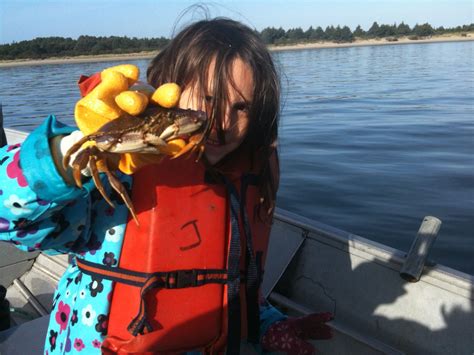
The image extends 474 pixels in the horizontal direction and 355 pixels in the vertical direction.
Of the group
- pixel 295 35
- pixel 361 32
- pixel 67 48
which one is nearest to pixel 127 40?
pixel 67 48

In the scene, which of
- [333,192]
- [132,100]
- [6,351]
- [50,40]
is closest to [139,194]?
[132,100]

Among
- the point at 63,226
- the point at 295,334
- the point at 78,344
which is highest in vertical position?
the point at 63,226

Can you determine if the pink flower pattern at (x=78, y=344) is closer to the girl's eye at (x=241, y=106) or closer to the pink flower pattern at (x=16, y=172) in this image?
the pink flower pattern at (x=16, y=172)

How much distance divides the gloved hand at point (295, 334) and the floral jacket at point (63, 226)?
864 mm

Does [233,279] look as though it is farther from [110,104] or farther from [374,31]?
[374,31]

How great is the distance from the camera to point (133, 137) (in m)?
1.41

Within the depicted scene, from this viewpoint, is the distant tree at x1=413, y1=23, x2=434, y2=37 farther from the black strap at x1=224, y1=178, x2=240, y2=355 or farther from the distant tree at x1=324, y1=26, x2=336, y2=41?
the black strap at x1=224, y1=178, x2=240, y2=355

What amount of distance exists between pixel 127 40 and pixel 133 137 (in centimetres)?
7441

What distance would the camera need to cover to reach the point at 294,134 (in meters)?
11.2

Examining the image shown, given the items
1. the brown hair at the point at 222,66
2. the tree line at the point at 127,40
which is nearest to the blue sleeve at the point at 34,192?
the brown hair at the point at 222,66

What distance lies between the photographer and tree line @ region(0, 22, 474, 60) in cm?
6606

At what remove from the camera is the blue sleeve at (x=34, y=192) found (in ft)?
4.84

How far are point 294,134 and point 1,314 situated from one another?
8580mm

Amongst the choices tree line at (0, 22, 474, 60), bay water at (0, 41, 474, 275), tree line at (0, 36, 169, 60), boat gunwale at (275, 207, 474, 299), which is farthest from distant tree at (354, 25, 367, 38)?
boat gunwale at (275, 207, 474, 299)
